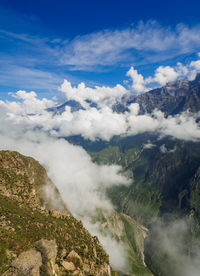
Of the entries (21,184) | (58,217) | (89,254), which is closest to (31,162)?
(21,184)

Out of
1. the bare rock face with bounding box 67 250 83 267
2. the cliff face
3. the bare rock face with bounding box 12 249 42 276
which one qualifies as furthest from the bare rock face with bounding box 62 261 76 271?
the bare rock face with bounding box 12 249 42 276

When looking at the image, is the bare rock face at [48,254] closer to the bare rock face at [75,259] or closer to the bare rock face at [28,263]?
the bare rock face at [28,263]

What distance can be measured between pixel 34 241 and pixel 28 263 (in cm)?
1050

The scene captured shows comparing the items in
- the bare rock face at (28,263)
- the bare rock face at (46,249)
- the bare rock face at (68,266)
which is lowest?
the bare rock face at (28,263)

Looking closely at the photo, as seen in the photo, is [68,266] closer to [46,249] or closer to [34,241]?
[46,249]

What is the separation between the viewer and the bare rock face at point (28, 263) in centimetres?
5868

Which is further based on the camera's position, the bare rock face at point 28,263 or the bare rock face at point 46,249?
the bare rock face at point 46,249

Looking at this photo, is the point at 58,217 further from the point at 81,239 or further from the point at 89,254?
the point at 89,254

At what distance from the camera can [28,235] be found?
73.3m

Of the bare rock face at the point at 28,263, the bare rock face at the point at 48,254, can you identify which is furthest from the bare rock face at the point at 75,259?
the bare rock face at the point at 28,263

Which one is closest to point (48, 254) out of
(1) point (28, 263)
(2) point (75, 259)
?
(1) point (28, 263)

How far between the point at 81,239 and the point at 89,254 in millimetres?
11562

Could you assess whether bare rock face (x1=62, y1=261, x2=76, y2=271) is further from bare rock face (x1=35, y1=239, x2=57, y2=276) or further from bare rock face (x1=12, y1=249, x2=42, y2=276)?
bare rock face (x1=12, y1=249, x2=42, y2=276)

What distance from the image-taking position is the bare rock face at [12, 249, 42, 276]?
5868 centimetres
